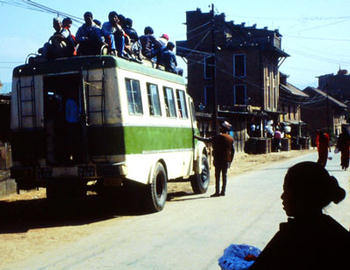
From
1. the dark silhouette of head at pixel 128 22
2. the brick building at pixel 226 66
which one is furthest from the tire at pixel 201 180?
the brick building at pixel 226 66

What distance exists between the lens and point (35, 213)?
11570mm

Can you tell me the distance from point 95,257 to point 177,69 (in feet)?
27.1

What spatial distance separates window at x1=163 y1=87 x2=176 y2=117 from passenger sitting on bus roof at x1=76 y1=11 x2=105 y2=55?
2.12 meters

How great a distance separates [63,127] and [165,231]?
131 inches

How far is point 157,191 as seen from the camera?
1168 cm

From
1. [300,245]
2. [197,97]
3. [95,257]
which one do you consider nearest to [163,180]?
[95,257]

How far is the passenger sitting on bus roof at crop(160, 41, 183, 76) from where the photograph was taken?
46.8 ft

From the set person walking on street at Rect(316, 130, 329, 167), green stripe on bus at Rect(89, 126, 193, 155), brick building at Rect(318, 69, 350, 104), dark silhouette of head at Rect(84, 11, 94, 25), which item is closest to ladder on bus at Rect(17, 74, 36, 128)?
green stripe on bus at Rect(89, 126, 193, 155)

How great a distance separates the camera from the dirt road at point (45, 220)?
26.3ft

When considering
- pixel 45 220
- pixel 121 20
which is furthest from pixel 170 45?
pixel 45 220

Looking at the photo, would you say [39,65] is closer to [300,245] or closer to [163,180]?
[163,180]

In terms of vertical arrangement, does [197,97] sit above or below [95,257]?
above

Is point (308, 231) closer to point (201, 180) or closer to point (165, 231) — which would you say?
point (165, 231)

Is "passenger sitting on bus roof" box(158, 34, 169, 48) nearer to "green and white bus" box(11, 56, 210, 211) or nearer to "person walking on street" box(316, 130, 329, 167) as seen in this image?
"green and white bus" box(11, 56, 210, 211)
